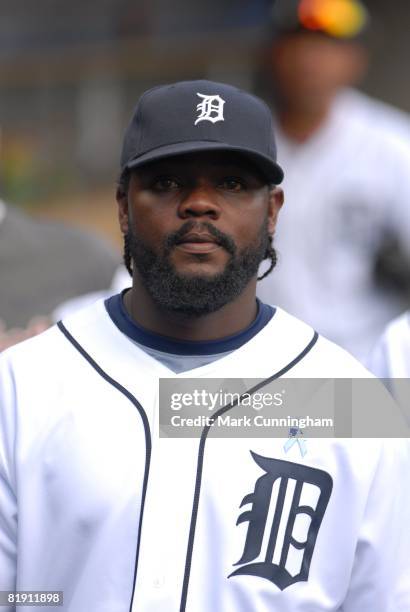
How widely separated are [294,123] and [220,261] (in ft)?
11.4

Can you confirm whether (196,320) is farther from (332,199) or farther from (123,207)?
(332,199)

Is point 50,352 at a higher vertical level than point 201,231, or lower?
lower

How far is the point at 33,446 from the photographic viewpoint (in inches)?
119

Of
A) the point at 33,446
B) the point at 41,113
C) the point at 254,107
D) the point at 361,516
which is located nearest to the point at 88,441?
the point at 33,446

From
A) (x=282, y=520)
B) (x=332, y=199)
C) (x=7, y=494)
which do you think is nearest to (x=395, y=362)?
(x=282, y=520)

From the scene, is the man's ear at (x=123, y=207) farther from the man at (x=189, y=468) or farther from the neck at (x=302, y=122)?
the neck at (x=302, y=122)

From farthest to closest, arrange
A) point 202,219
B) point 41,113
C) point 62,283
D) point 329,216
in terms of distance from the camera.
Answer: point 41,113, point 329,216, point 62,283, point 202,219

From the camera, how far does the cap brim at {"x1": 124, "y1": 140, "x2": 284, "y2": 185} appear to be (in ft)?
9.75

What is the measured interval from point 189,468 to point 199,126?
76 cm

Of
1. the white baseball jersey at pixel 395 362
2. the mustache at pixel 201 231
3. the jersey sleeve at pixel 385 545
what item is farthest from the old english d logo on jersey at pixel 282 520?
the white baseball jersey at pixel 395 362

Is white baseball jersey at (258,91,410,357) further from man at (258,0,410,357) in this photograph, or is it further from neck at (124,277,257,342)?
neck at (124,277,257,342)

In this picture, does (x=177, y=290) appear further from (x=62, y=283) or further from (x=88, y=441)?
(x=62, y=283)

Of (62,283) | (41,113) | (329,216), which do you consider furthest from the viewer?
(41,113)

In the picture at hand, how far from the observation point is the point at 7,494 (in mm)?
3057
